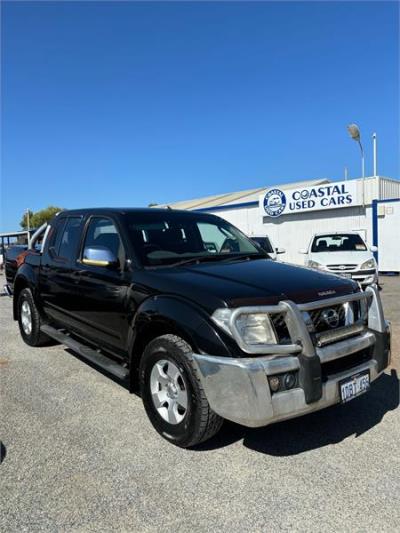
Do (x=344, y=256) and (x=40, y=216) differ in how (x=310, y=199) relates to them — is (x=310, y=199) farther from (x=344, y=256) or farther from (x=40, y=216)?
(x=40, y=216)

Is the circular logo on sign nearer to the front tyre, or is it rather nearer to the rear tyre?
the rear tyre

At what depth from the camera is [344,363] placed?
11.0 ft

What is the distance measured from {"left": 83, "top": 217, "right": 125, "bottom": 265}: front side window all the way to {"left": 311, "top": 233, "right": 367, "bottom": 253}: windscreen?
8226 mm

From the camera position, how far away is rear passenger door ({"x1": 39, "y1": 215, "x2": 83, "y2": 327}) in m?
4.96

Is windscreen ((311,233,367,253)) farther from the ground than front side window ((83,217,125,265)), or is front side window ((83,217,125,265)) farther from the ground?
front side window ((83,217,125,265))

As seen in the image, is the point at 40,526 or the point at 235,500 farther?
the point at 235,500

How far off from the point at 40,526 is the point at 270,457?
159cm

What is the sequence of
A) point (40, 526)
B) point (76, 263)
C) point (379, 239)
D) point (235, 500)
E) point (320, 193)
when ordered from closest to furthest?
point (40, 526)
point (235, 500)
point (76, 263)
point (379, 239)
point (320, 193)

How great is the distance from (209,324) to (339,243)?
9649 mm

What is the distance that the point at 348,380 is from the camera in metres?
3.20

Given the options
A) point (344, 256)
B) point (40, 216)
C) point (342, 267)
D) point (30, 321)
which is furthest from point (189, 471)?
point (40, 216)

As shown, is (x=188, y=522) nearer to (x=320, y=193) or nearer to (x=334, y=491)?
(x=334, y=491)

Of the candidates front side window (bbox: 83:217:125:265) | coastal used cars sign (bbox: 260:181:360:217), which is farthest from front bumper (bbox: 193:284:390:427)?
coastal used cars sign (bbox: 260:181:360:217)

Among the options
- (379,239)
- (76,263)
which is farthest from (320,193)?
(76,263)
